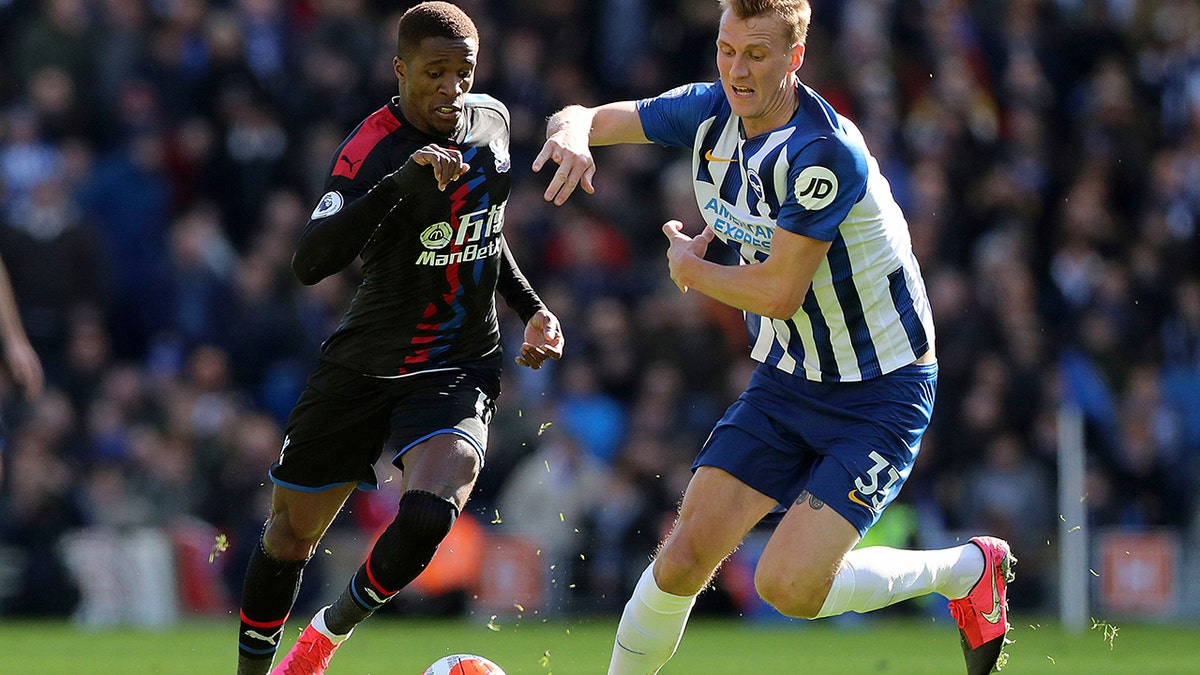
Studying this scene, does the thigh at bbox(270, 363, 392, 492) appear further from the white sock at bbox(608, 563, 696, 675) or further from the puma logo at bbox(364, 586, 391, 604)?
the white sock at bbox(608, 563, 696, 675)

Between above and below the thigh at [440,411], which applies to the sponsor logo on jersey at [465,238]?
above

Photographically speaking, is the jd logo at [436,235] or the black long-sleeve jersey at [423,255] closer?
the black long-sleeve jersey at [423,255]

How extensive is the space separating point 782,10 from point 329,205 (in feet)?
6.01

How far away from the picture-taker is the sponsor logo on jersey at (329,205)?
638 centimetres

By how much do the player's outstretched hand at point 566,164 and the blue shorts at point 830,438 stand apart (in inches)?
44.3

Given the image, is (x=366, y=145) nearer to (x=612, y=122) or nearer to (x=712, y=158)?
(x=612, y=122)

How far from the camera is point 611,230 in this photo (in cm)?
1459

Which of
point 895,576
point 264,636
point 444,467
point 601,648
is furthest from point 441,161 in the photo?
point 601,648

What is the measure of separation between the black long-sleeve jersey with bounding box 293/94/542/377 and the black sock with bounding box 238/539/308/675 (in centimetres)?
89

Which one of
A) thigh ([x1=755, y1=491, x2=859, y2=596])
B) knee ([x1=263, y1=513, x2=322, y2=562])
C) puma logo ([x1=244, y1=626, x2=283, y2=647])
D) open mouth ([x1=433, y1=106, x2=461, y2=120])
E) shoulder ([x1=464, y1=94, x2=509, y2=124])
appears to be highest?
open mouth ([x1=433, y1=106, x2=461, y2=120])

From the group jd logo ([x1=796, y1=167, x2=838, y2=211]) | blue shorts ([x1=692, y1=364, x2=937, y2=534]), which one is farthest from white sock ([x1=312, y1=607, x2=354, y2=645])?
jd logo ([x1=796, y1=167, x2=838, y2=211])

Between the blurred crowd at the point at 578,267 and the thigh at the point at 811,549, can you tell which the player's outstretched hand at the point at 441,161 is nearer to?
the thigh at the point at 811,549

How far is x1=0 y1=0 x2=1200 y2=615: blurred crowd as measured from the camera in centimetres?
1320

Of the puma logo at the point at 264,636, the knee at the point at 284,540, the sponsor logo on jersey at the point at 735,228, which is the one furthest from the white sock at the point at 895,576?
the puma logo at the point at 264,636
